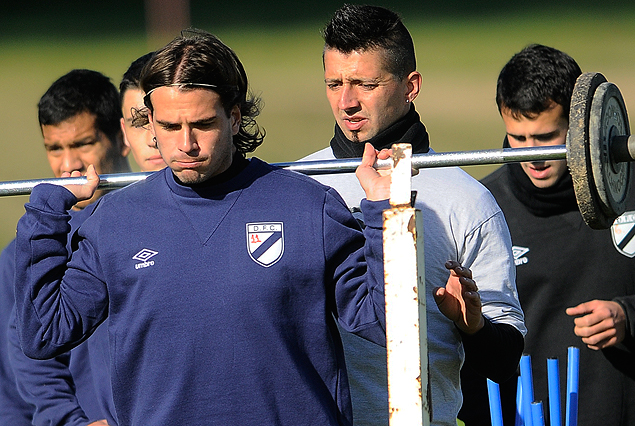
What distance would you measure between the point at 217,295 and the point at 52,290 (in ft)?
1.41

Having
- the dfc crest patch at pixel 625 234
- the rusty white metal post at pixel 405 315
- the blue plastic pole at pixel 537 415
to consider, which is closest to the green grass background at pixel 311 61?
the dfc crest patch at pixel 625 234

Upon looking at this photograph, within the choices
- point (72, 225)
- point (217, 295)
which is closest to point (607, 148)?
point (217, 295)

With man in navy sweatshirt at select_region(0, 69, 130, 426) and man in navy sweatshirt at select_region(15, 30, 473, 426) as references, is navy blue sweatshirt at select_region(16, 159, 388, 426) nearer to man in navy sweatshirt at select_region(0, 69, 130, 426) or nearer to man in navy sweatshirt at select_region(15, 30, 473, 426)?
man in navy sweatshirt at select_region(15, 30, 473, 426)

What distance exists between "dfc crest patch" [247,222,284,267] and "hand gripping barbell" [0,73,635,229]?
0.91 feet

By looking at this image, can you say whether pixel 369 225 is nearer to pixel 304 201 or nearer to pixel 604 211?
pixel 304 201

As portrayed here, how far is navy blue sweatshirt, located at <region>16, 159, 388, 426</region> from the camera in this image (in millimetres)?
2172

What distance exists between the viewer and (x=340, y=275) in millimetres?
2242

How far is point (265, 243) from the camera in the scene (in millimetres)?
2217

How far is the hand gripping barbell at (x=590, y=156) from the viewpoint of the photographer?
2232 mm

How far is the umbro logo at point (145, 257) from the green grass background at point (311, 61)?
10943 mm

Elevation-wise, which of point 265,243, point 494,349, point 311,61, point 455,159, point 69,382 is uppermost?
point 311,61

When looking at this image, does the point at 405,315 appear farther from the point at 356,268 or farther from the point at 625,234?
the point at 625,234


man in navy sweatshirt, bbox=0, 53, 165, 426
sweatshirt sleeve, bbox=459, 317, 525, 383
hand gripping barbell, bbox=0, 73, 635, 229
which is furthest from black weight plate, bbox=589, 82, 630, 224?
man in navy sweatshirt, bbox=0, 53, 165, 426

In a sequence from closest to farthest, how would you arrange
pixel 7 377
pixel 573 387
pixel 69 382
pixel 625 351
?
1. pixel 69 382
2. pixel 573 387
3. pixel 7 377
4. pixel 625 351
